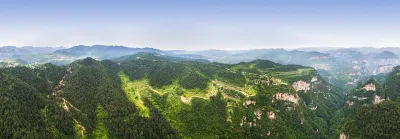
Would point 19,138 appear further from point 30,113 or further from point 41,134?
point 30,113

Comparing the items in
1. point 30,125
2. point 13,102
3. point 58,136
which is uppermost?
point 13,102

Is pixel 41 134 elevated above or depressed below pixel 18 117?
below

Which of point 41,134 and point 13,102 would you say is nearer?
point 41,134

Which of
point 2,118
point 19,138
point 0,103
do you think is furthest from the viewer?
point 0,103

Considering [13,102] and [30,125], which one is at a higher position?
[13,102]

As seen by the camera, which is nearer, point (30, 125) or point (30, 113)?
point (30, 125)

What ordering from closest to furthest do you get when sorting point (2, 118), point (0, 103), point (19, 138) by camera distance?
point (19, 138) < point (2, 118) < point (0, 103)

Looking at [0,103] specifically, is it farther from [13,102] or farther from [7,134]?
[7,134]

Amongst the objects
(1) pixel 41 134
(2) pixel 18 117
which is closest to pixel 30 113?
(2) pixel 18 117

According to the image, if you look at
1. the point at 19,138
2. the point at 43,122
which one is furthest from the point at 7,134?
the point at 43,122
